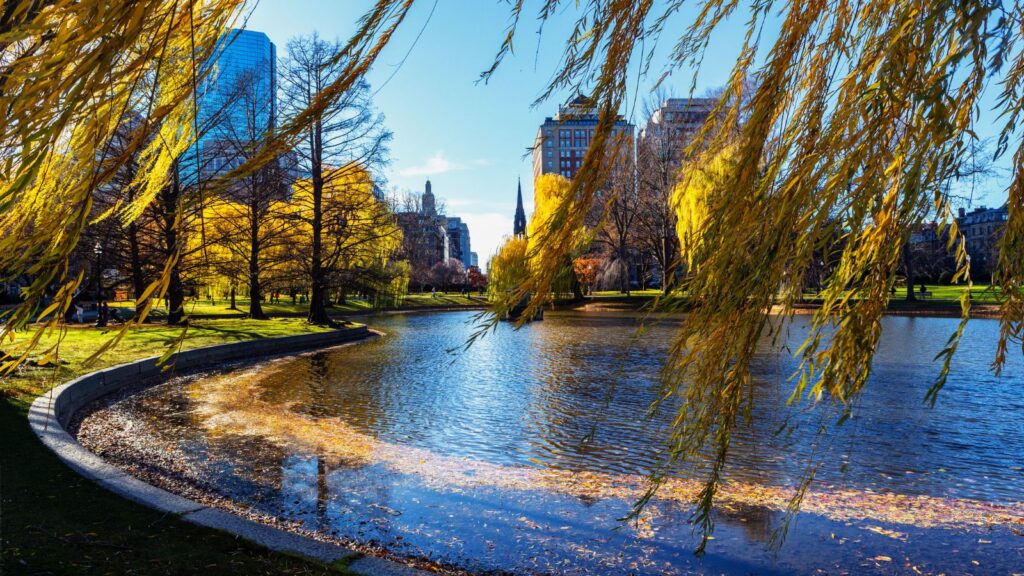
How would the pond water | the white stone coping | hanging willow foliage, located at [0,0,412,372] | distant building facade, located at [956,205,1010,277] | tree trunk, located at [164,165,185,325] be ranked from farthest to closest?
the pond water, the white stone coping, distant building facade, located at [956,205,1010,277], tree trunk, located at [164,165,185,325], hanging willow foliage, located at [0,0,412,372]

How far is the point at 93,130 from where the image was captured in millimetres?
1835

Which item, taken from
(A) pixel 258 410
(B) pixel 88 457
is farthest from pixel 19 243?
(A) pixel 258 410

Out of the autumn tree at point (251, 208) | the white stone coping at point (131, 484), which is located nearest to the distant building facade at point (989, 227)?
the white stone coping at point (131, 484)

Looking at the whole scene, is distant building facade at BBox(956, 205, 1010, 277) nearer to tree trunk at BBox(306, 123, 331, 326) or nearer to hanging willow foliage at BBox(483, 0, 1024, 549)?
hanging willow foliage at BBox(483, 0, 1024, 549)

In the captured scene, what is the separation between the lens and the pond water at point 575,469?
4.48m

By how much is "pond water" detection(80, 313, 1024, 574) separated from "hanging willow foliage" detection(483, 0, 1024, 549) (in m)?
0.30

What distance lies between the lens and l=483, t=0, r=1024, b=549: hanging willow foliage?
2.06m

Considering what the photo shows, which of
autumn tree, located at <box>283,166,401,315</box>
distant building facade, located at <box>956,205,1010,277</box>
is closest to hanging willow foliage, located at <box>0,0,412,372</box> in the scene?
distant building facade, located at <box>956,205,1010,277</box>

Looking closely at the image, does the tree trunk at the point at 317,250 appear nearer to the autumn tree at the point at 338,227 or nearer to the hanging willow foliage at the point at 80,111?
the autumn tree at the point at 338,227

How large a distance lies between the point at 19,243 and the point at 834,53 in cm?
302

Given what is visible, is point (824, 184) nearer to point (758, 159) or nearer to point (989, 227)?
point (758, 159)

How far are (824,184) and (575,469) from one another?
480 cm

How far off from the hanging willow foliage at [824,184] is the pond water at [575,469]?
0.98 ft

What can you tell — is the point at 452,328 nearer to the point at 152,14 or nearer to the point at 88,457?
the point at 88,457
